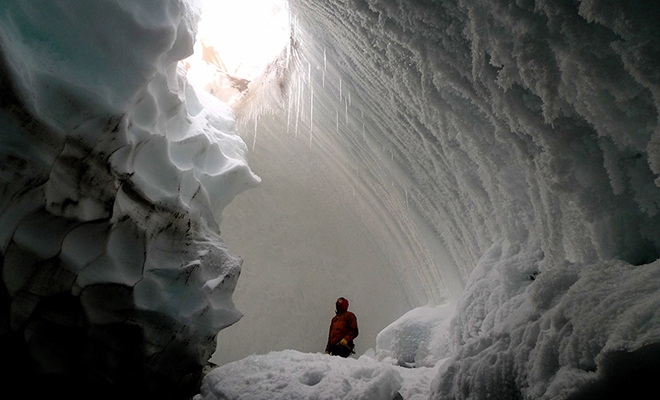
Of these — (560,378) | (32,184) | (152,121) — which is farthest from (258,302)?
(560,378)

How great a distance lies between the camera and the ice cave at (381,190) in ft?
3.67

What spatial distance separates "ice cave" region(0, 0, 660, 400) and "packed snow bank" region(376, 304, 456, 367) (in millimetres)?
20

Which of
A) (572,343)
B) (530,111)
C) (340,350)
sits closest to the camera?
(572,343)

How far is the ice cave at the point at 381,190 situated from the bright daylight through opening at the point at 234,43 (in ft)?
3.44

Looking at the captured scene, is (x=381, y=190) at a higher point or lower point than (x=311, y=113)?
lower

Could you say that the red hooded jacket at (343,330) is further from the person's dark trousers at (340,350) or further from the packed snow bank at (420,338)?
the packed snow bank at (420,338)

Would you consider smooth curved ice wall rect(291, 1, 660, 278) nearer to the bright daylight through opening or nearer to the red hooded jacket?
the red hooded jacket

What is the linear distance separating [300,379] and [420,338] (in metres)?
1.14

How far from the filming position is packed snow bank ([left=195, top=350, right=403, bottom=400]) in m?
1.96

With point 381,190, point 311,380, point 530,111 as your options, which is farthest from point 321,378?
point 381,190

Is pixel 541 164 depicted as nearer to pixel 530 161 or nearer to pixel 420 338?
pixel 530 161

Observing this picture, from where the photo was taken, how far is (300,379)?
2.15 m

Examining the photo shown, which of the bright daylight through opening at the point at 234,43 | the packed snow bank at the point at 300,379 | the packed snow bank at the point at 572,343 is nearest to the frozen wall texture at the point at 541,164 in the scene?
the packed snow bank at the point at 572,343

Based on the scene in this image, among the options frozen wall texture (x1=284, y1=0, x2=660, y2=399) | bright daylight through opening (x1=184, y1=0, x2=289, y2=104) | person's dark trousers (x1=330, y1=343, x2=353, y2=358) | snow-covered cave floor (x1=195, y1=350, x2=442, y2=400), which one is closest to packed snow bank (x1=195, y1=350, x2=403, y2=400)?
snow-covered cave floor (x1=195, y1=350, x2=442, y2=400)
